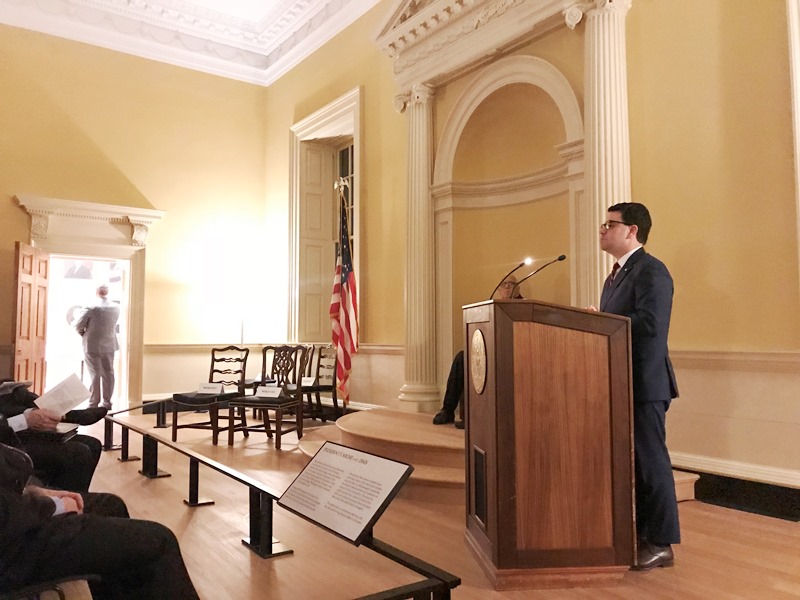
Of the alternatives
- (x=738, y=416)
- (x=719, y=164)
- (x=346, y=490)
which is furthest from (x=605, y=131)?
(x=346, y=490)

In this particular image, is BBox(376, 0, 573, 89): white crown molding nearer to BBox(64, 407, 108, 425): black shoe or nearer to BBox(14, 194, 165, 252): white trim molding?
BBox(14, 194, 165, 252): white trim molding

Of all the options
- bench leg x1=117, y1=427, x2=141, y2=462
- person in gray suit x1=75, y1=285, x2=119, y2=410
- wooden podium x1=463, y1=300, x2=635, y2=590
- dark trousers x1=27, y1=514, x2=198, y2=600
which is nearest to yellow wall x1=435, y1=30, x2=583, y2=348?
wooden podium x1=463, y1=300, x2=635, y2=590

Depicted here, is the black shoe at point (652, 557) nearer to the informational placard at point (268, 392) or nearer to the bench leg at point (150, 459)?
the bench leg at point (150, 459)

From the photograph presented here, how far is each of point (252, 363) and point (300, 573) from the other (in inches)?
268

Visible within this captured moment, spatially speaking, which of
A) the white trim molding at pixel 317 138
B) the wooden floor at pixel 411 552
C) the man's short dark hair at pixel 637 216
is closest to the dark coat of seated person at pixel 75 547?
the wooden floor at pixel 411 552

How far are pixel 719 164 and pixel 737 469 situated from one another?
1906mm

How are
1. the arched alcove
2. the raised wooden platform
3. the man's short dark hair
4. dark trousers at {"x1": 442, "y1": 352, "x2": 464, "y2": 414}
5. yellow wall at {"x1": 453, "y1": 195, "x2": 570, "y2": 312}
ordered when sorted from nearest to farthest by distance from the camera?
the man's short dark hair → the raised wooden platform → dark trousers at {"x1": 442, "y1": 352, "x2": 464, "y2": 414} → the arched alcove → yellow wall at {"x1": 453, "y1": 195, "x2": 570, "y2": 312}

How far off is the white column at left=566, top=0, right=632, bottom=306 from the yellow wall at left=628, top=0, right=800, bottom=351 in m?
0.12

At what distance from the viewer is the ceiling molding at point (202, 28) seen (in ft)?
27.2

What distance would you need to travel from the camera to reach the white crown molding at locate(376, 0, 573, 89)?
517 centimetres

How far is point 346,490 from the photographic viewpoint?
7.09 feet

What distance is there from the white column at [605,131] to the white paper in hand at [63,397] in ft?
10.9

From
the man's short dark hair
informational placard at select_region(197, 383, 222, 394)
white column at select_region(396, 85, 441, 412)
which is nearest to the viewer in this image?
the man's short dark hair

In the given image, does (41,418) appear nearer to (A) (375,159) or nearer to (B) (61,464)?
(B) (61,464)
